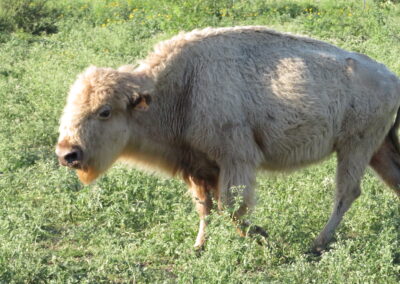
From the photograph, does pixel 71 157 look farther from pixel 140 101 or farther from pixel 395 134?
pixel 395 134

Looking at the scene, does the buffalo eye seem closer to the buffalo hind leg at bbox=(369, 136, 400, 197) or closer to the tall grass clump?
the buffalo hind leg at bbox=(369, 136, 400, 197)

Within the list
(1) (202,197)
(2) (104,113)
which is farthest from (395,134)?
(2) (104,113)

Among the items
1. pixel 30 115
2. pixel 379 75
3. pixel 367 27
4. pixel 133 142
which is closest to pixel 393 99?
pixel 379 75

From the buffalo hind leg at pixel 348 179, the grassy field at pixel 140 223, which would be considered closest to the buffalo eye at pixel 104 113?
the grassy field at pixel 140 223

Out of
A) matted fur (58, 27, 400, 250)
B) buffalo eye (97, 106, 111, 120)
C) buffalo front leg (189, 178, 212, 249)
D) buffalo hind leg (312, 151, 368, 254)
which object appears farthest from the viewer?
buffalo hind leg (312, 151, 368, 254)

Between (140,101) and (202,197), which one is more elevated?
(140,101)

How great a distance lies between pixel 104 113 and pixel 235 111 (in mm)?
1236

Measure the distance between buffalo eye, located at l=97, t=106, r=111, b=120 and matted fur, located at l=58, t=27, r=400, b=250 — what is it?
49 mm

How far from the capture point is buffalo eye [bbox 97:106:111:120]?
663 cm

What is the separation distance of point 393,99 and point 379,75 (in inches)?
11.4

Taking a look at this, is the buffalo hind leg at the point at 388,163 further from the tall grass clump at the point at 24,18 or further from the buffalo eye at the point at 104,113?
the tall grass clump at the point at 24,18

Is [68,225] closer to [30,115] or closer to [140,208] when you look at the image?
[140,208]

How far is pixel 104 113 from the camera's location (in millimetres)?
6672

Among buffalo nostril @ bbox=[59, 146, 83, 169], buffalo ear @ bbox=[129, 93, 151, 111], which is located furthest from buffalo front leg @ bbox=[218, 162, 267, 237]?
buffalo nostril @ bbox=[59, 146, 83, 169]
